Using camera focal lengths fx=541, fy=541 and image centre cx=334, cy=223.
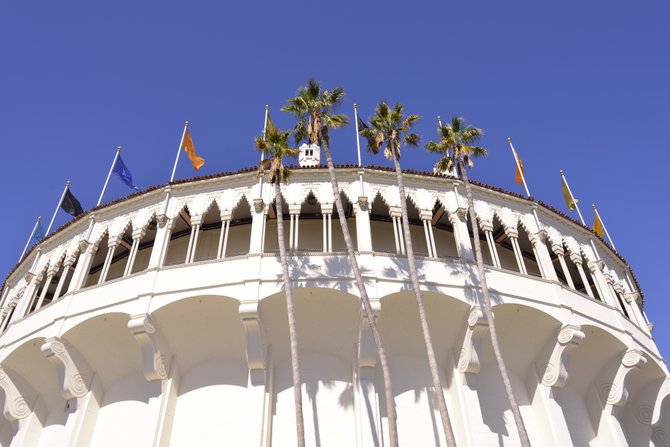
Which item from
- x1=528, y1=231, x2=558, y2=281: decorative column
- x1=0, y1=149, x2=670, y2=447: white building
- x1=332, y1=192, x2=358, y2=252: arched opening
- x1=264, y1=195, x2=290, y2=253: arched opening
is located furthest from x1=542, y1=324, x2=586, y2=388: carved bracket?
x1=264, y1=195, x2=290, y2=253: arched opening

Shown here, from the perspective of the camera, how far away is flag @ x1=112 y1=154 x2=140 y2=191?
24006mm

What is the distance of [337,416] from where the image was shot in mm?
16984

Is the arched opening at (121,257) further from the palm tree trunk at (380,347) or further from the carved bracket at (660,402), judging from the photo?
the carved bracket at (660,402)

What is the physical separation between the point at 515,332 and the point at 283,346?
806 cm

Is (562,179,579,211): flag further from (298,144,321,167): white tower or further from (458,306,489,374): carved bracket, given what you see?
(298,144,321,167): white tower

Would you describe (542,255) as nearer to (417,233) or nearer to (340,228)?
(417,233)

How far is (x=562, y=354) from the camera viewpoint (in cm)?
1841

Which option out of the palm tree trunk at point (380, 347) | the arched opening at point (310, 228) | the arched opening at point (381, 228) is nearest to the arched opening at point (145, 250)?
the arched opening at point (310, 228)

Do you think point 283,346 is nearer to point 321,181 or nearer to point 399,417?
point 399,417

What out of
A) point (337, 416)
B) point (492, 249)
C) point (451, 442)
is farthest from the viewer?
point (492, 249)

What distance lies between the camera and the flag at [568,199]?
85.0 ft

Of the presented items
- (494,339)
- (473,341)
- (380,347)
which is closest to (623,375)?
(473,341)

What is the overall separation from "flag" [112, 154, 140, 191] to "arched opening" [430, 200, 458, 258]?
13126 millimetres

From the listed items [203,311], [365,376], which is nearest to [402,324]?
[365,376]
